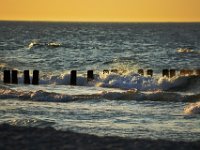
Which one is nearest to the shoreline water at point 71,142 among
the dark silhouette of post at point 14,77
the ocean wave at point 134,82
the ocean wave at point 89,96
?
the ocean wave at point 89,96

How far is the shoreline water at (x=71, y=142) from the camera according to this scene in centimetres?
1463

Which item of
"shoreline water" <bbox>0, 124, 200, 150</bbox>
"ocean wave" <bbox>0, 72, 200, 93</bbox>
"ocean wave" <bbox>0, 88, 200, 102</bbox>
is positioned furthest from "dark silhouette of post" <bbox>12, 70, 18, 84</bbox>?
"shoreline water" <bbox>0, 124, 200, 150</bbox>

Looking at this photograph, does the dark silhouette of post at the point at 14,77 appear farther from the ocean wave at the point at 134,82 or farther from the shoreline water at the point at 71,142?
the shoreline water at the point at 71,142

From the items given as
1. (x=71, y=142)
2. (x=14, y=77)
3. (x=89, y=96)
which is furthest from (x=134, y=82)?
(x=71, y=142)

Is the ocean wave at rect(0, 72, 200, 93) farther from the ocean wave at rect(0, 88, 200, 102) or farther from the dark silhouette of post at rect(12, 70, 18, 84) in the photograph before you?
the ocean wave at rect(0, 88, 200, 102)

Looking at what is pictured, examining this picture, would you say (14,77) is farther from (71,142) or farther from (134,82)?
(71,142)

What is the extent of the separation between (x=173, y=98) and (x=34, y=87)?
8332 mm

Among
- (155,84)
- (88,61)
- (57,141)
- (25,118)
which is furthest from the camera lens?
(88,61)

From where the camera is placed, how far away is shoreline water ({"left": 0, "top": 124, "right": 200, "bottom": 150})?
48.0ft

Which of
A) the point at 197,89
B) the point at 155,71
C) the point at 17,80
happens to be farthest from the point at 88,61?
the point at 197,89

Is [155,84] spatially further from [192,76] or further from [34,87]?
[34,87]

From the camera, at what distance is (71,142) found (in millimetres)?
14961

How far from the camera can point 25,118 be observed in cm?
1866

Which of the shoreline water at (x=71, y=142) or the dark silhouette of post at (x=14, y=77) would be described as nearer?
the shoreline water at (x=71, y=142)
